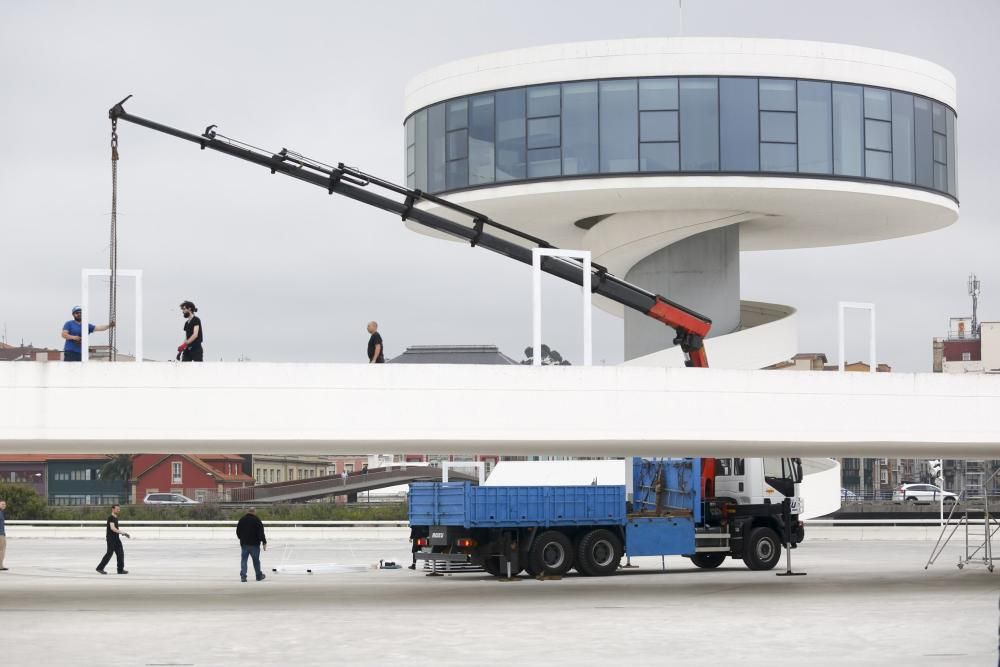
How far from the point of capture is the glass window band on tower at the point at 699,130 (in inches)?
1319

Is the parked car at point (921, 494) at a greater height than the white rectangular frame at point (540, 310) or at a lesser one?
lesser

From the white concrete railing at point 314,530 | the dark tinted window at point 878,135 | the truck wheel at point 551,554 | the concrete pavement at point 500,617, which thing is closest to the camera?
the concrete pavement at point 500,617

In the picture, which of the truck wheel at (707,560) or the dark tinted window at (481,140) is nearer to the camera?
the truck wheel at (707,560)

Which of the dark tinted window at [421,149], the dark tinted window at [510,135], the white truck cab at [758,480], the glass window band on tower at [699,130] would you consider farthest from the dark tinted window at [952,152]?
the dark tinted window at [421,149]

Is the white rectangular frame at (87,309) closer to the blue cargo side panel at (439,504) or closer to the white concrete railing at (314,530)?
the blue cargo side panel at (439,504)

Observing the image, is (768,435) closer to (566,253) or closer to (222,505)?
(566,253)

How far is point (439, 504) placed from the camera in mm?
28688

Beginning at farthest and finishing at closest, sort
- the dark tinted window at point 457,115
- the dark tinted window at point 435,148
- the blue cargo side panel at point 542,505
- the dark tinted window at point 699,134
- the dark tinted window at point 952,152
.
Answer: the dark tinted window at point 952,152 → the dark tinted window at point 435,148 → the dark tinted window at point 457,115 → the dark tinted window at point 699,134 → the blue cargo side panel at point 542,505

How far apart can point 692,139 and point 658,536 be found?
9.59 m

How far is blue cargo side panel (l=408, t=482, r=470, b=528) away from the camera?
28.3m

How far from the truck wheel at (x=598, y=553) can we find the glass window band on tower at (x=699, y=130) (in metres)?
9.04

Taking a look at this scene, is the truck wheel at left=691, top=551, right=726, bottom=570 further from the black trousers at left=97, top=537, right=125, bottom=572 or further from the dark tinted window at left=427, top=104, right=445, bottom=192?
the black trousers at left=97, top=537, right=125, bottom=572

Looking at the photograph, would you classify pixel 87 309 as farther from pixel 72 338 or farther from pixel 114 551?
pixel 114 551

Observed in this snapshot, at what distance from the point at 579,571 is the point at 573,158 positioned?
10025 millimetres
